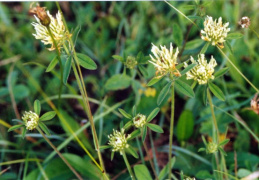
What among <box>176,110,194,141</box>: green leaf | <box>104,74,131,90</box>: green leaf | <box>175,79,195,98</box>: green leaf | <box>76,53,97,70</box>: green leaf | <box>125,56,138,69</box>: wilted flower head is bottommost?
<box>176,110,194,141</box>: green leaf

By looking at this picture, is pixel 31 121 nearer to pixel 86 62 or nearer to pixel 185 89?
pixel 86 62

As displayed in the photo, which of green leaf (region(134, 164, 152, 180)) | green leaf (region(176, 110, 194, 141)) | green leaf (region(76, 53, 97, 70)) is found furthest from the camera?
green leaf (region(176, 110, 194, 141))

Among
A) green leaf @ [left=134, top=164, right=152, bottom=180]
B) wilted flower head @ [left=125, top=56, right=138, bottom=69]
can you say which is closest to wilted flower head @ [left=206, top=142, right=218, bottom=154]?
green leaf @ [left=134, top=164, right=152, bottom=180]

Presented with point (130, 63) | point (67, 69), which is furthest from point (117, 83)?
point (67, 69)

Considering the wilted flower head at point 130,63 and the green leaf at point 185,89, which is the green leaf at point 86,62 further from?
the green leaf at point 185,89

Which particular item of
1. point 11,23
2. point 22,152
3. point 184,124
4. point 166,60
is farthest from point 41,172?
point 11,23

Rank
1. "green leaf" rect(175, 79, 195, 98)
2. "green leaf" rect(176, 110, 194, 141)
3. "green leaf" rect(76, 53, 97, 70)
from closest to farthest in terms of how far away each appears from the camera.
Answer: "green leaf" rect(175, 79, 195, 98), "green leaf" rect(76, 53, 97, 70), "green leaf" rect(176, 110, 194, 141)

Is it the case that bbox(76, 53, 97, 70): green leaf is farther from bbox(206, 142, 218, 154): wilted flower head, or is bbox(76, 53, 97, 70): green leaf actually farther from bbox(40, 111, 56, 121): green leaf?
bbox(206, 142, 218, 154): wilted flower head

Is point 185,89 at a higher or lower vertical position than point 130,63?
lower

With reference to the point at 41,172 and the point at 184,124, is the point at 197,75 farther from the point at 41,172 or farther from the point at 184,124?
the point at 41,172
